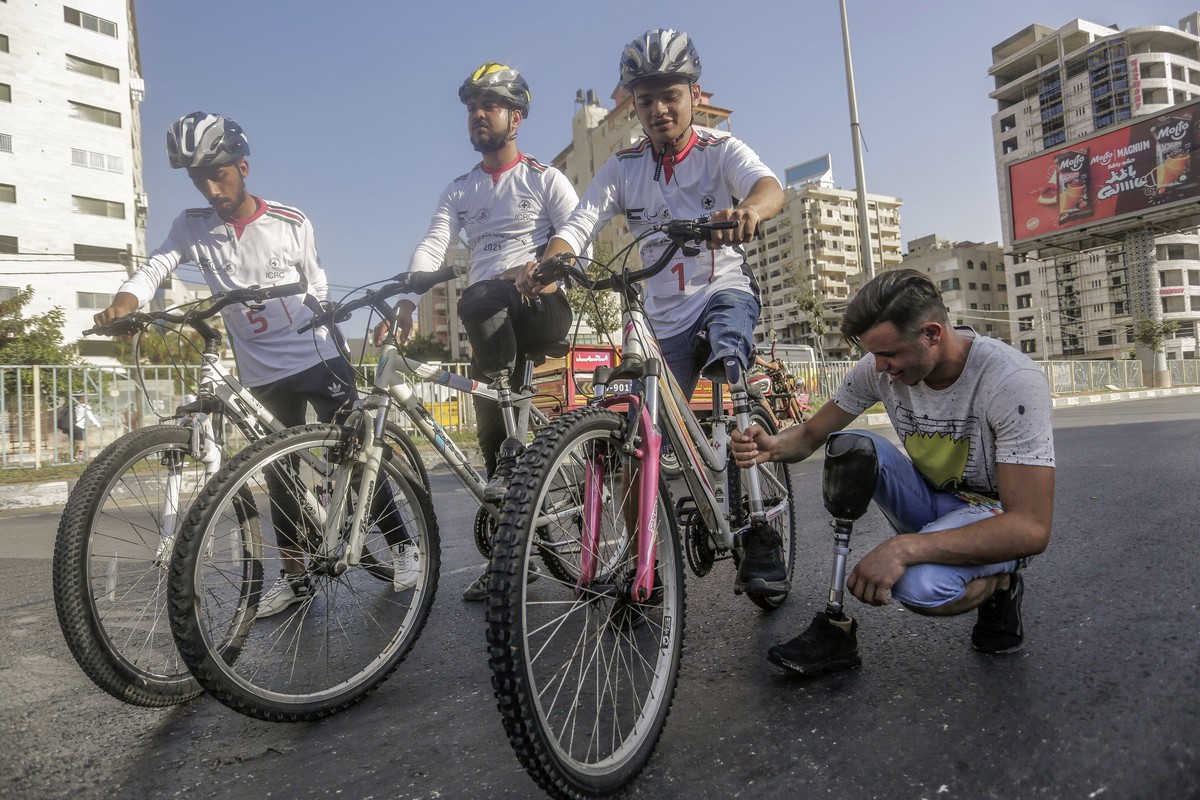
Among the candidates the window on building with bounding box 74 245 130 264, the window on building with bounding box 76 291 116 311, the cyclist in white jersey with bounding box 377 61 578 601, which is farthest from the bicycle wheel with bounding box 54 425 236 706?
the window on building with bounding box 74 245 130 264

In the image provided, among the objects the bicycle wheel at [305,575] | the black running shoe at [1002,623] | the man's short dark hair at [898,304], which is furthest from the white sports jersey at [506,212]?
the black running shoe at [1002,623]

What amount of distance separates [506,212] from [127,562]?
86.3 inches

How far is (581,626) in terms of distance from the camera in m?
2.00

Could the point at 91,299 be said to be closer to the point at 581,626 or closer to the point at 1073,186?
the point at 581,626

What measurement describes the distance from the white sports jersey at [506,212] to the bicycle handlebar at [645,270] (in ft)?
4.86

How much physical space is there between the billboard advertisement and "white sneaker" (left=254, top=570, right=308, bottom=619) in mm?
53978

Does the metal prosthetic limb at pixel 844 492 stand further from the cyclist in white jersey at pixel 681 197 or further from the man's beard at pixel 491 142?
the man's beard at pixel 491 142

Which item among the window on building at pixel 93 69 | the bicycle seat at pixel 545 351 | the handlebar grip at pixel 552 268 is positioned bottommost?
the bicycle seat at pixel 545 351

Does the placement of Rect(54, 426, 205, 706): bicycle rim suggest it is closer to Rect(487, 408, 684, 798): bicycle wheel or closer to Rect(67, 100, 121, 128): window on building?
Rect(487, 408, 684, 798): bicycle wheel

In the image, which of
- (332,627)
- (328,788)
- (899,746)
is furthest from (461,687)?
(899,746)

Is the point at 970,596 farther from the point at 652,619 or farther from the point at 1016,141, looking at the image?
the point at 1016,141

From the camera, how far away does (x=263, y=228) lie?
3432 mm

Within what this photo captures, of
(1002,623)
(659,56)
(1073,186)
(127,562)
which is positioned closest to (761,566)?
(1002,623)

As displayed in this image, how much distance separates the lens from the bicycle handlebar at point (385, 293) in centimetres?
266
